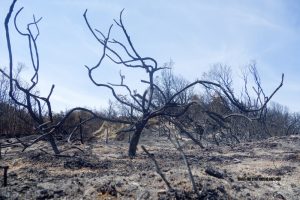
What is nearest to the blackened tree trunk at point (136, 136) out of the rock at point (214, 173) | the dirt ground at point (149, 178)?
the dirt ground at point (149, 178)

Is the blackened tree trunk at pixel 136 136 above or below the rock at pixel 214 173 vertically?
above

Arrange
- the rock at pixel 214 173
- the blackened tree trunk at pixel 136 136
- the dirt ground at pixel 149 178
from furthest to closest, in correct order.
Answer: the blackened tree trunk at pixel 136 136 → the rock at pixel 214 173 → the dirt ground at pixel 149 178

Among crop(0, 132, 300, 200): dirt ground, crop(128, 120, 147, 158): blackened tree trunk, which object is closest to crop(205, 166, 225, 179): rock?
crop(0, 132, 300, 200): dirt ground

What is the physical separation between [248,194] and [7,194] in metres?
3.51

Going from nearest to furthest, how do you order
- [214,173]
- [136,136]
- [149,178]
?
[149,178] → [214,173] → [136,136]

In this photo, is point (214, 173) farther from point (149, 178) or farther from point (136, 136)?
point (136, 136)

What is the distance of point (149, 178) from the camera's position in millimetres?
6039

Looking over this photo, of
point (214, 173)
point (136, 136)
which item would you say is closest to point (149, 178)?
point (214, 173)

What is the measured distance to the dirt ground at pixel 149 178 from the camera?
18.4ft

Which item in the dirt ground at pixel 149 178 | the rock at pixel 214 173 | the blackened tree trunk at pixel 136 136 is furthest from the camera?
the blackened tree trunk at pixel 136 136

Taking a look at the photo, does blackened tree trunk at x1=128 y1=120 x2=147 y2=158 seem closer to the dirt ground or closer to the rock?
the dirt ground

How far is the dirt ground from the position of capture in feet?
18.4

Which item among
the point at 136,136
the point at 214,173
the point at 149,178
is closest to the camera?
the point at 149,178

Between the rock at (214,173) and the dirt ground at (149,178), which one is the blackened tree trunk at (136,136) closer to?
the dirt ground at (149,178)
